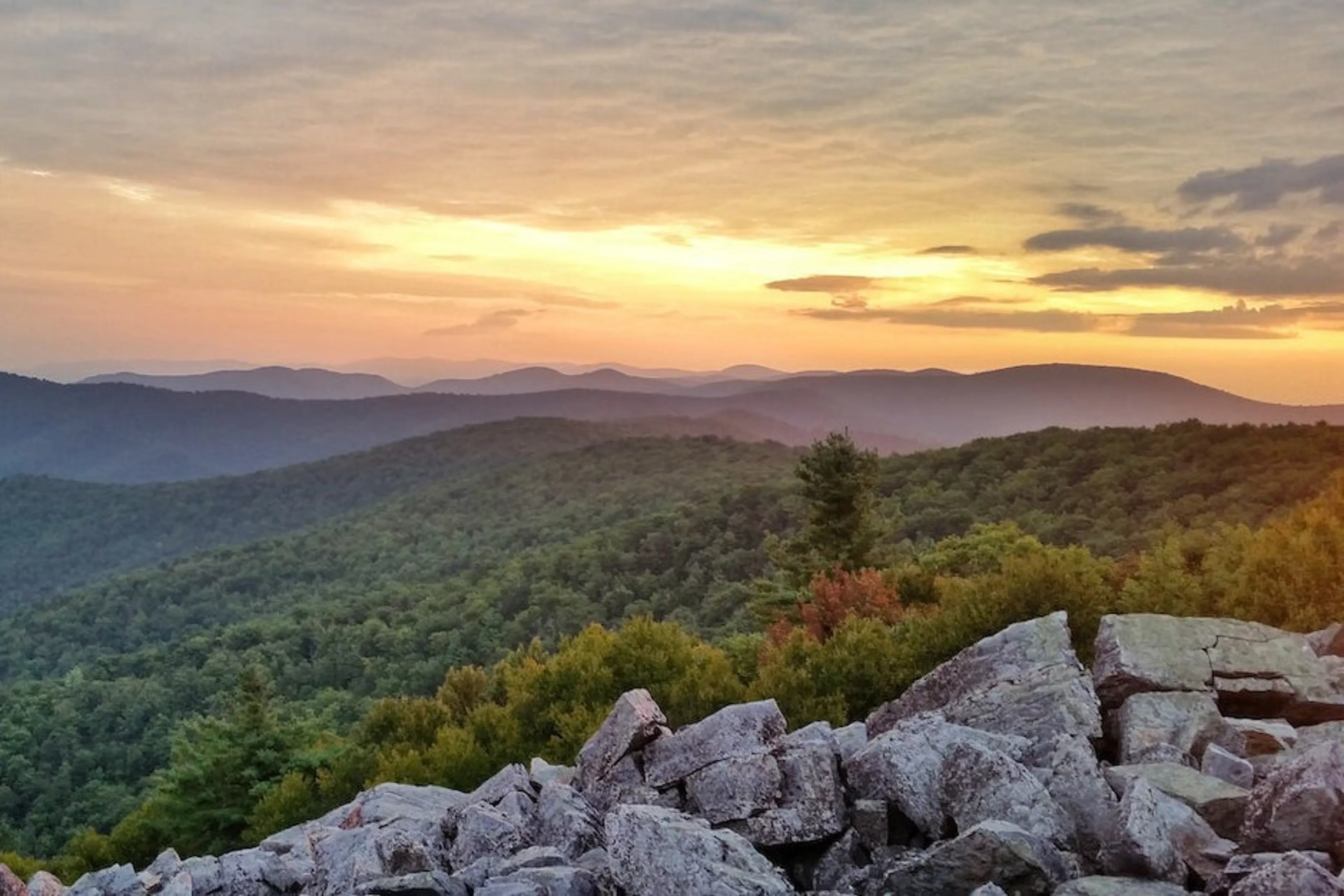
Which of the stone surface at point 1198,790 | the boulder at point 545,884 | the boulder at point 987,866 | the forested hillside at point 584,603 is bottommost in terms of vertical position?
the forested hillside at point 584,603

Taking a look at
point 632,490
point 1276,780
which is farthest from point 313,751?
point 632,490

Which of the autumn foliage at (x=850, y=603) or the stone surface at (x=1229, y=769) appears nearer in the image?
the stone surface at (x=1229, y=769)

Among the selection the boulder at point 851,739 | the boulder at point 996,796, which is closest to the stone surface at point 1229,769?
the boulder at point 996,796

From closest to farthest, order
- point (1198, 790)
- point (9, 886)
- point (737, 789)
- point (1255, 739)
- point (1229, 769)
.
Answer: point (1198, 790) → point (1229, 769) → point (737, 789) → point (1255, 739) → point (9, 886)

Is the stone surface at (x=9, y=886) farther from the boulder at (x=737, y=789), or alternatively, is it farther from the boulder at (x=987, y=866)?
the boulder at (x=987, y=866)

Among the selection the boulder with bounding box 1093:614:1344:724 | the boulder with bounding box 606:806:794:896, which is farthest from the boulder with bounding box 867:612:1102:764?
the boulder with bounding box 606:806:794:896

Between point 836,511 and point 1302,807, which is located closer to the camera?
point 1302,807

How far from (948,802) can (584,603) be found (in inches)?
3158

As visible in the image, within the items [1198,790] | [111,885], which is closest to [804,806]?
[1198,790]

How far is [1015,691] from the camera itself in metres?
15.0

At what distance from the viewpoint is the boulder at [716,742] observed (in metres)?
14.4

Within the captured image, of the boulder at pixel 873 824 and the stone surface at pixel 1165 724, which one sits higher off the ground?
the stone surface at pixel 1165 724

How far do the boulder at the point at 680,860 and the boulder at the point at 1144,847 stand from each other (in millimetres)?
3315

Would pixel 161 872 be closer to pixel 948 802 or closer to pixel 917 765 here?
pixel 917 765
